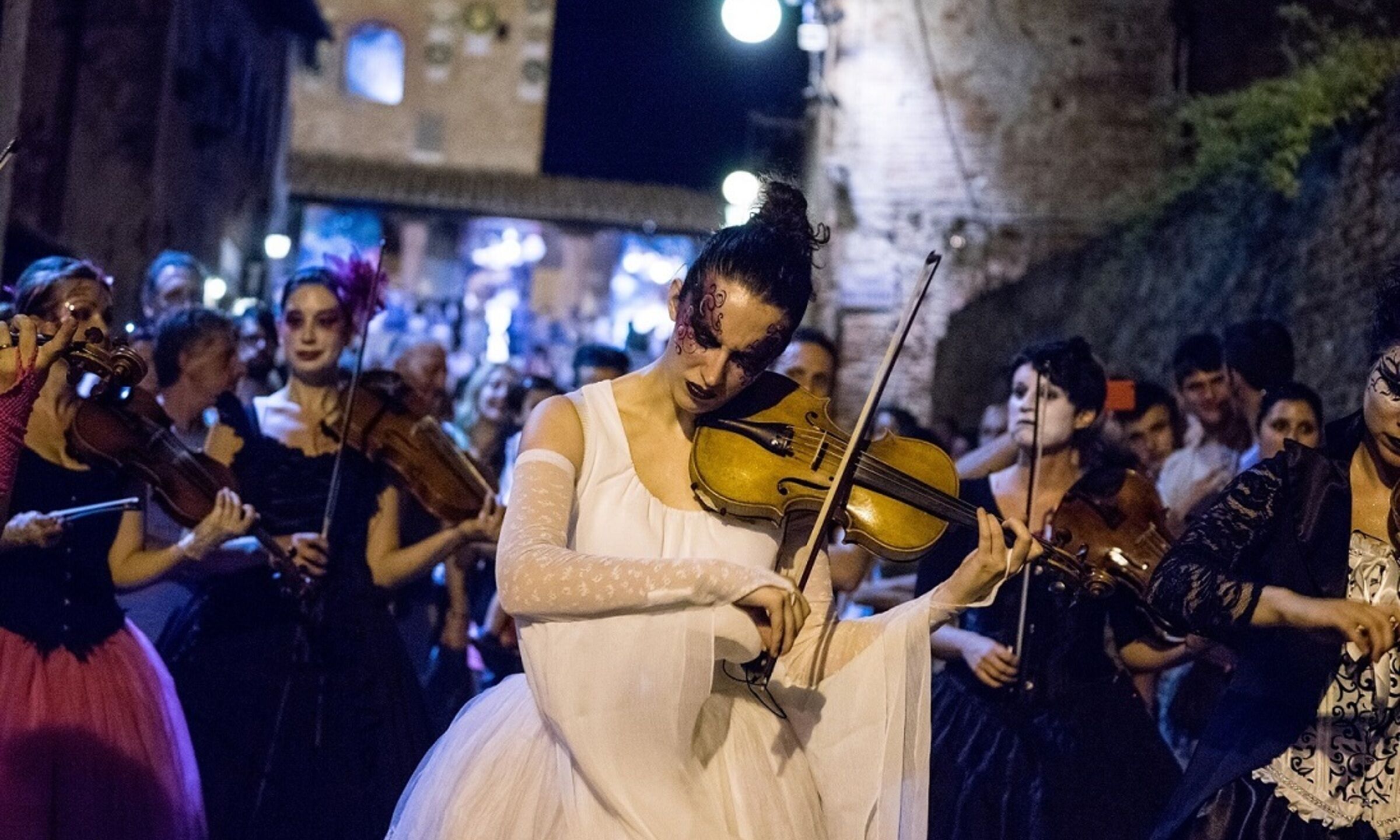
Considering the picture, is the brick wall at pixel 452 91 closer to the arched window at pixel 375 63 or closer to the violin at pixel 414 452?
the arched window at pixel 375 63

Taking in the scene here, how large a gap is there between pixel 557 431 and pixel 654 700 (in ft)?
2.11

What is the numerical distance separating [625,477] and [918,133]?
1353cm

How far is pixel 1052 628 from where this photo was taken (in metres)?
4.89

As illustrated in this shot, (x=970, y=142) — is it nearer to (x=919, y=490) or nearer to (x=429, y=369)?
(x=429, y=369)

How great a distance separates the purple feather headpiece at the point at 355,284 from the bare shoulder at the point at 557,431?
2.06m

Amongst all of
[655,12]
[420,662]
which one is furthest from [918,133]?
[655,12]

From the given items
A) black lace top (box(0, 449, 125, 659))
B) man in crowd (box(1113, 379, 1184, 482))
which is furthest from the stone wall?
black lace top (box(0, 449, 125, 659))

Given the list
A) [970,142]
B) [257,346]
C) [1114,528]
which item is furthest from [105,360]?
[970,142]

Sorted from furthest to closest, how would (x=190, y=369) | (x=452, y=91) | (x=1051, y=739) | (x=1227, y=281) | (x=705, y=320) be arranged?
(x=452, y=91)
(x=1227, y=281)
(x=190, y=369)
(x=1051, y=739)
(x=705, y=320)

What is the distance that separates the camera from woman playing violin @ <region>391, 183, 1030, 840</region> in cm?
312

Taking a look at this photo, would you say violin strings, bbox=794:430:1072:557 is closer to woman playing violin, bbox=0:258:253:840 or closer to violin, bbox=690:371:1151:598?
violin, bbox=690:371:1151:598

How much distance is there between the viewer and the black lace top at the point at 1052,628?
4.85m

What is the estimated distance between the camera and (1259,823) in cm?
365

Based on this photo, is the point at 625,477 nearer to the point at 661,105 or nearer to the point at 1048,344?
the point at 1048,344
